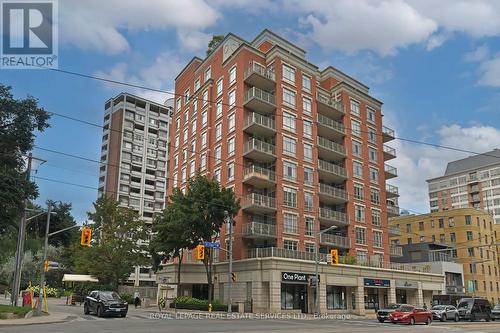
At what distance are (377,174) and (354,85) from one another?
12890 mm

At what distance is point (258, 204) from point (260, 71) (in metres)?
15.4

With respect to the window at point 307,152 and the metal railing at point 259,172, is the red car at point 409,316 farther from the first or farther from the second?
the window at point 307,152

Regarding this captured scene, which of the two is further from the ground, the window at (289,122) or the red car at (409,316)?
the window at (289,122)

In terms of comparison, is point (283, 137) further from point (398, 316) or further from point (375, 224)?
point (398, 316)

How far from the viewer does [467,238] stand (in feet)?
297

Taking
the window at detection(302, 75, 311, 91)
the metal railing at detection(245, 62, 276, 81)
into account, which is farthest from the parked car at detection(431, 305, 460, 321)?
the metal railing at detection(245, 62, 276, 81)

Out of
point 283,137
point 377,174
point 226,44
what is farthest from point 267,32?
point 377,174

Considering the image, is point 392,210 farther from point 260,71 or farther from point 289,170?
point 260,71

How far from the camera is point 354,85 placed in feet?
222

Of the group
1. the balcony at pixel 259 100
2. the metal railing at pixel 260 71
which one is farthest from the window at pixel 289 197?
the metal railing at pixel 260 71

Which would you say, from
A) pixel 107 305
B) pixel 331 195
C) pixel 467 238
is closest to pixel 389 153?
pixel 331 195

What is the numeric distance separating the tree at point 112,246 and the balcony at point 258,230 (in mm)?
16623

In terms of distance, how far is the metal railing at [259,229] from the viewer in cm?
4838

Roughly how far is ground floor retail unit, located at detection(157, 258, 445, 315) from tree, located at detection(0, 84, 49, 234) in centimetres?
1859
